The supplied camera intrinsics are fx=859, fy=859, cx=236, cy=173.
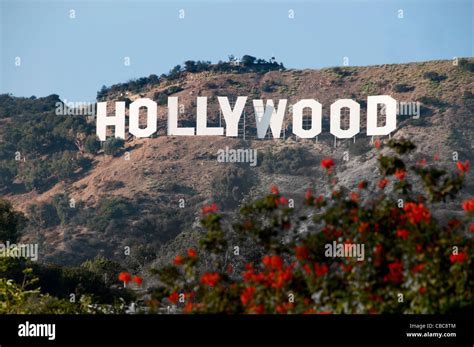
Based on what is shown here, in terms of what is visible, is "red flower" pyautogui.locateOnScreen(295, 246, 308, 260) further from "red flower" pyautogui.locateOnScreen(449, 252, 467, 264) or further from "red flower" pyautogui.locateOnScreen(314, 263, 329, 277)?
"red flower" pyautogui.locateOnScreen(449, 252, 467, 264)

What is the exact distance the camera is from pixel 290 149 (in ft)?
126

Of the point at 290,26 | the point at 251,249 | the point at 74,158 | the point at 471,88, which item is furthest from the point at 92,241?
the point at 471,88

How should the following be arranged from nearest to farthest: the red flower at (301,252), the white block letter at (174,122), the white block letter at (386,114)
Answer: the red flower at (301,252) → the white block letter at (386,114) → the white block letter at (174,122)

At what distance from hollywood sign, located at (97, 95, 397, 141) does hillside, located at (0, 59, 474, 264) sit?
0.45 meters

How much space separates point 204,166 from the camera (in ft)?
133

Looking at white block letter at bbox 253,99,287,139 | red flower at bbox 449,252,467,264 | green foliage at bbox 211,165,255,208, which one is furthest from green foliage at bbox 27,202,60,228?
red flower at bbox 449,252,467,264

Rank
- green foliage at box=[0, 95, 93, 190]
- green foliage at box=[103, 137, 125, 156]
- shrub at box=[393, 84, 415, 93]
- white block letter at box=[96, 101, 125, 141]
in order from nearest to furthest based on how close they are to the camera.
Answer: green foliage at box=[0, 95, 93, 190], green foliage at box=[103, 137, 125, 156], white block letter at box=[96, 101, 125, 141], shrub at box=[393, 84, 415, 93]

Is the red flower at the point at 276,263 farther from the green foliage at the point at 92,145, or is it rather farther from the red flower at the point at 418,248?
the green foliage at the point at 92,145

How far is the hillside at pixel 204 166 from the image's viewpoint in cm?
3609


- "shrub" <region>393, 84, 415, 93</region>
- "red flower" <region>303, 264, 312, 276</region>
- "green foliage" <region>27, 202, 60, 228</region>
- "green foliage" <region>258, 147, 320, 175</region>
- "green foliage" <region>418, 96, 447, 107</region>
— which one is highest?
"shrub" <region>393, 84, 415, 93</region>

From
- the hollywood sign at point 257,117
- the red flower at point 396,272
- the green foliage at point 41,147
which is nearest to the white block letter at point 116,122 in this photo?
the hollywood sign at point 257,117

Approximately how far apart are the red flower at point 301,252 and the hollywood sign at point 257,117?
1334 inches

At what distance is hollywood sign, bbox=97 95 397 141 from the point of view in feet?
135

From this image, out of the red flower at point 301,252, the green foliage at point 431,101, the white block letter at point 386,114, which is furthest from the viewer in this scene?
the green foliage at point 431,101
